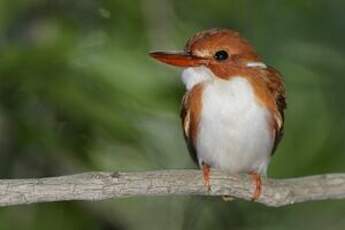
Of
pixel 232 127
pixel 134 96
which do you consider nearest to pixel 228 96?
pixel 232 127

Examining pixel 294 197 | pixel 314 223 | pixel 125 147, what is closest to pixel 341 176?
pixel 294 197

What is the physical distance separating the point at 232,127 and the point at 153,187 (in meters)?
0.44

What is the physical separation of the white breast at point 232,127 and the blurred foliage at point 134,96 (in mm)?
113

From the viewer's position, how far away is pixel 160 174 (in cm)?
215

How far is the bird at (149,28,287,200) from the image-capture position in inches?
96.7

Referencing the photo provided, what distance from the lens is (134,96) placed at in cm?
242

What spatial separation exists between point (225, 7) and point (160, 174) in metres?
0.79

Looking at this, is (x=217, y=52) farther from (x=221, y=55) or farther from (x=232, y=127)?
(x=232, y=127)

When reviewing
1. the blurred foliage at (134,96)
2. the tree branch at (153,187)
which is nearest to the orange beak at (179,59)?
the blurred foliage at (134,96)

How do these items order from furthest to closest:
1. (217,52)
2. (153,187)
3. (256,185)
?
(217,52)
(256,185)
(153,187)

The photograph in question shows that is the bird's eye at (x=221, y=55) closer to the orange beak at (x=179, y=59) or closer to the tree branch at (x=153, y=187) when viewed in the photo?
the orange beak at (x=179, y=59)

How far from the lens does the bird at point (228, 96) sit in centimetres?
246

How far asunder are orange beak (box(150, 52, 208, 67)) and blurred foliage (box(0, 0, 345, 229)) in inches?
4.5

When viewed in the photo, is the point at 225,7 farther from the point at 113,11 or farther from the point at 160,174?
the point at 160,174
